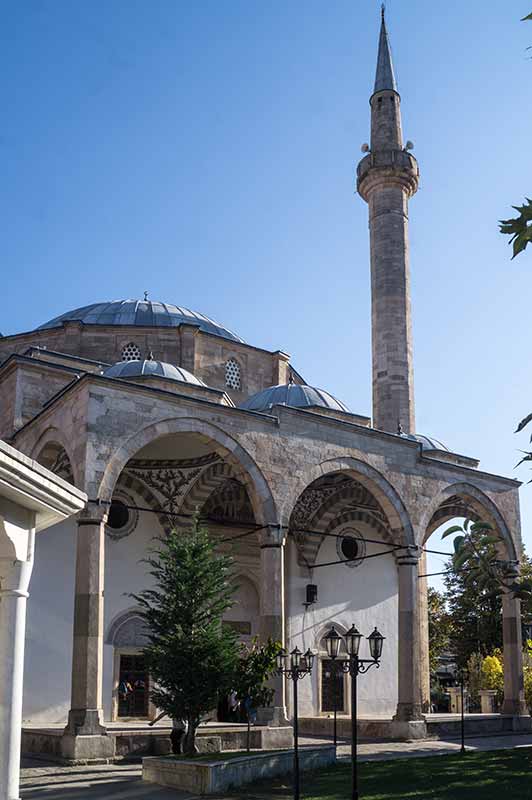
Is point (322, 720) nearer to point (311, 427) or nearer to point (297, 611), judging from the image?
point (297, 611)

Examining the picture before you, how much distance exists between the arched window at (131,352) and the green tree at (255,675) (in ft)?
30.7

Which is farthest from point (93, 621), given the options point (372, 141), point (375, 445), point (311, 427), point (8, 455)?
point (372, 141)

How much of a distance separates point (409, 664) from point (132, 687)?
16.4 feet

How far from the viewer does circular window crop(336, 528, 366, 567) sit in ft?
65.4

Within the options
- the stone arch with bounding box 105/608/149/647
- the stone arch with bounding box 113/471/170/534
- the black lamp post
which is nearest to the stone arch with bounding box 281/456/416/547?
the stone arch with bounding box 113/471/170/534

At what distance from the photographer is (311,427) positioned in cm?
1556

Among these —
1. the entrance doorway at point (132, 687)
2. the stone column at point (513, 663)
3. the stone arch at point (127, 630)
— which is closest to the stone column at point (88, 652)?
the stone arch at point (127, 630)

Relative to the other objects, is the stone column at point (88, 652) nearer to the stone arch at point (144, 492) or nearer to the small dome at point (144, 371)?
the stone arch at point (144, 492)

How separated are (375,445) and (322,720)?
5.22 metres

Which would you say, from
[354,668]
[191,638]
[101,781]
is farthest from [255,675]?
[354,668]

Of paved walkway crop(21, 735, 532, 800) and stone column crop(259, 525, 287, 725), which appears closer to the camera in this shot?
paved walkway crop(21, 735, 532, 800)

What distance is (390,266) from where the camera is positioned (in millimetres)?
22312

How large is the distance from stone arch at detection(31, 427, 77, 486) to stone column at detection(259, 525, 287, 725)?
325 cm

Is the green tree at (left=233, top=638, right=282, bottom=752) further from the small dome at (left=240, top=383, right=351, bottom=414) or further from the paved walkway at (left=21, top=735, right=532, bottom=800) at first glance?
the small dome at (left=240, top=383, right=351, bottom=414)
